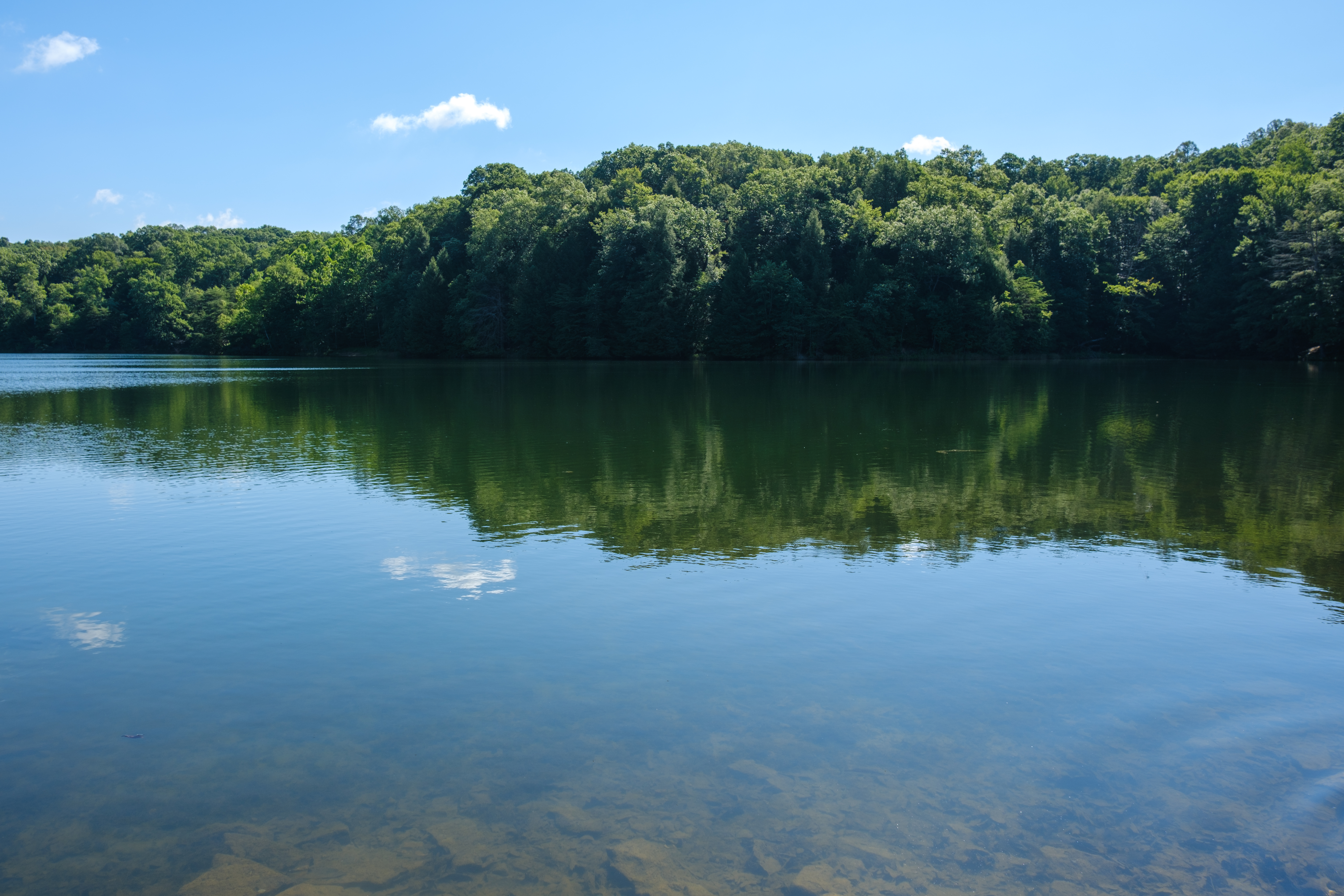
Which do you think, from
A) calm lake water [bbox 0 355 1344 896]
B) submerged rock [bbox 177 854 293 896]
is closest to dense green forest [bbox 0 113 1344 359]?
calm lake water [bbox 0 355 1344 896]

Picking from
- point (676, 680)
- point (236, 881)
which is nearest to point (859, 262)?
point (676, 680)

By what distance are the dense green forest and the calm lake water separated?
56216 millimetres

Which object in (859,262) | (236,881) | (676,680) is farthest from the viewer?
(859,262)

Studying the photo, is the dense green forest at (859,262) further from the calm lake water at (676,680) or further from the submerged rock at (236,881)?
the submerged rock at (236,881)

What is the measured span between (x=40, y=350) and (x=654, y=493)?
134 meters

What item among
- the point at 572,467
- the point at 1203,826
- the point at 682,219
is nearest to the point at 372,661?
the point at 1203,826

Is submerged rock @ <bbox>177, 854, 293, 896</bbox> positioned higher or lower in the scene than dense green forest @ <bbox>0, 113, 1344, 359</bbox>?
lower

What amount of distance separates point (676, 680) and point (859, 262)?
232ft

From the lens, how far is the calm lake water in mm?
4926

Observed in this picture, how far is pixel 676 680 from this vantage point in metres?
7.35

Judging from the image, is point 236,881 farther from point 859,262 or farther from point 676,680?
point 859,262

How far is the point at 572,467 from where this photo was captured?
18719mm

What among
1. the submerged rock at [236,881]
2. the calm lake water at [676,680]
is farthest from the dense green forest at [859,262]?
the submerged rock at [236,881]

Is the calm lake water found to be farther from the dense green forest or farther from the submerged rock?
the dense green forest
